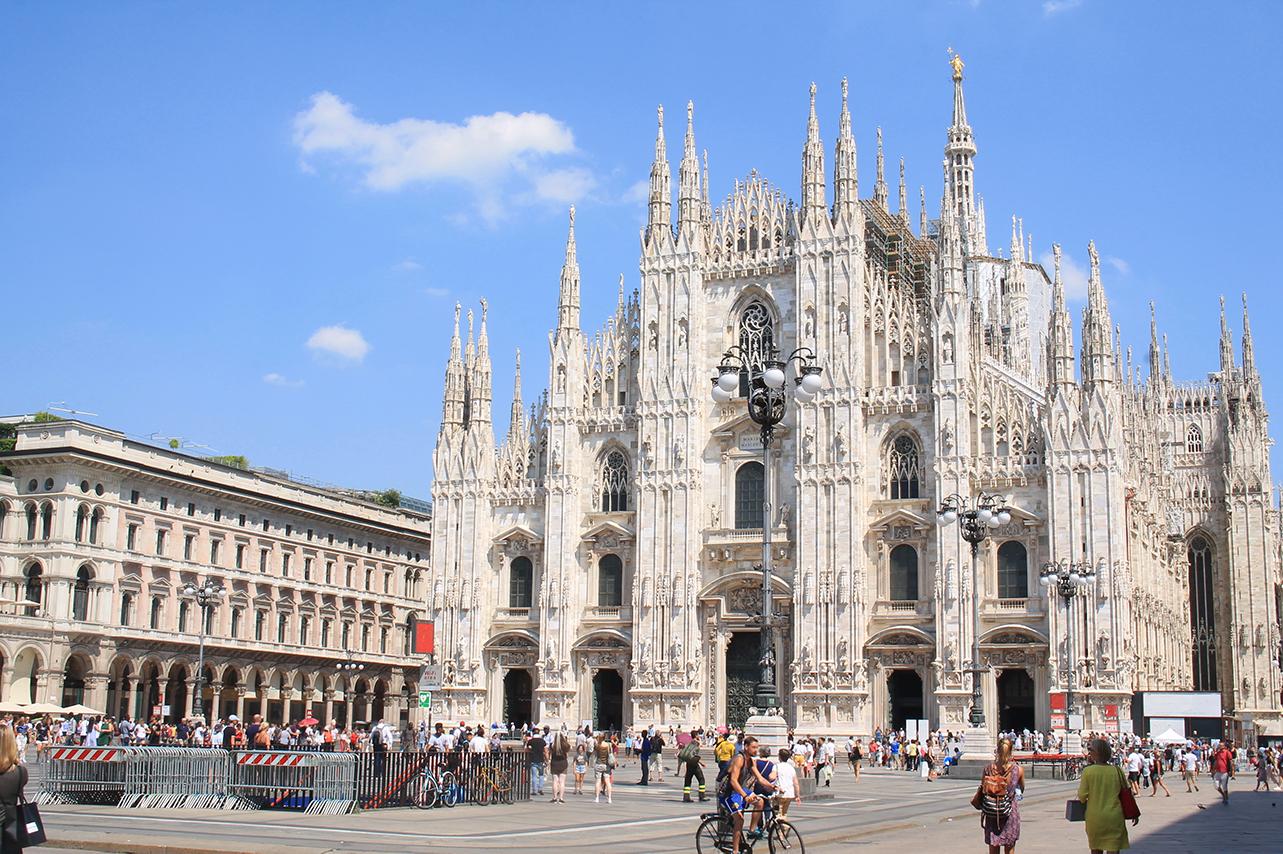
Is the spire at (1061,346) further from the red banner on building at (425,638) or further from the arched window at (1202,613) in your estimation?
the arched window at (1202,613)

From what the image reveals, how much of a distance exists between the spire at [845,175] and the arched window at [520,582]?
60.3 ft

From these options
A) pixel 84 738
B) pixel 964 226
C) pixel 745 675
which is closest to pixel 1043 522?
pixel 745 675

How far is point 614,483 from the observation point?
58.9 meters

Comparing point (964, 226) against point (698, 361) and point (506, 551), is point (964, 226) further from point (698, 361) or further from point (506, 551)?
point (506, 551)

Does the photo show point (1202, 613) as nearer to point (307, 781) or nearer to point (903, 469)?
point (903, 469)

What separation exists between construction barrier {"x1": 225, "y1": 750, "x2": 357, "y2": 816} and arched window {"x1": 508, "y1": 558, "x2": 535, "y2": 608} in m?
34.4

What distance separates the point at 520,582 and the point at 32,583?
64.4ft

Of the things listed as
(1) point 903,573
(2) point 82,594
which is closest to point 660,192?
(1) point 903,573

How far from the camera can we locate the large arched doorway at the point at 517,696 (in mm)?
59219

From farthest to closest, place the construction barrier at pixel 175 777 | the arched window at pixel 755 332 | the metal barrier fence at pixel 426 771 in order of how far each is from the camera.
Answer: the arched window at pixel 755 332
the construction barrier at pixel 175 777
the metal barrier fence at pixel 426 771

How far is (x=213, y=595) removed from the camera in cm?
4969

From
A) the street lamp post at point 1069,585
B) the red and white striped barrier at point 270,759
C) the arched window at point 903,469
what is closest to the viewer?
the red and white striped barrier at point 270,759

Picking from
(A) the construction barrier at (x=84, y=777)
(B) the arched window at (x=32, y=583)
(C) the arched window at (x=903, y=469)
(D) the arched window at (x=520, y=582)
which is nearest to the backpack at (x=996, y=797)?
(A) the construction barrier at (x=84, y=777)

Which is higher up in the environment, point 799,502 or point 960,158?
point 960,158
